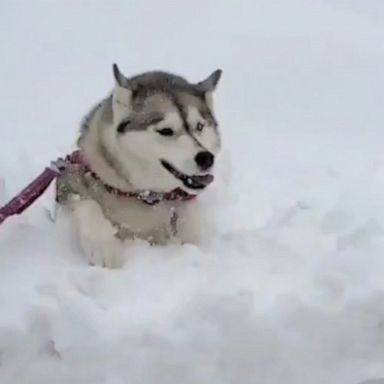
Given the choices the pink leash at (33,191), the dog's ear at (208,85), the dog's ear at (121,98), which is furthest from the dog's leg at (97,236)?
the dog's ear at (208,85)

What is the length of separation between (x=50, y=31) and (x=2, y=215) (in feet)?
6.77

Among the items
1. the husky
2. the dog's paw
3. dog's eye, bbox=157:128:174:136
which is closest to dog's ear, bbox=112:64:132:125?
the husky

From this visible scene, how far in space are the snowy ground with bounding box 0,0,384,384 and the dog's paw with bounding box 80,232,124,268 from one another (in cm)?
3

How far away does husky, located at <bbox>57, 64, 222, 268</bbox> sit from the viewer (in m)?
2.96

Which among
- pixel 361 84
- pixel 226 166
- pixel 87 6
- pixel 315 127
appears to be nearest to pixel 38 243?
pixel 226 166

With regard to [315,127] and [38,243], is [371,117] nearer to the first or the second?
[315,127]

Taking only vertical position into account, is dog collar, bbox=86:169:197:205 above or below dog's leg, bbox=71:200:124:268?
above

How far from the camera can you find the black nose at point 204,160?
2895mm

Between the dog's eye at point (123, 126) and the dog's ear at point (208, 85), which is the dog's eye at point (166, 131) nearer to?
the dog's eye at point (123, 126)

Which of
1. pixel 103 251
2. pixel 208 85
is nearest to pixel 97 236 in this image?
pixel 103 251

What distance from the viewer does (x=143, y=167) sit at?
3.03m

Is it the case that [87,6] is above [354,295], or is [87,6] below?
above

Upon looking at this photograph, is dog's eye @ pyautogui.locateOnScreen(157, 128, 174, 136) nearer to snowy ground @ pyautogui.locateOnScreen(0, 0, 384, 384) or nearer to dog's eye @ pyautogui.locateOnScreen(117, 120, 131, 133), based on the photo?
dog's eye @ pyautogui.locateOnScreen(117, 120, 131, 133)

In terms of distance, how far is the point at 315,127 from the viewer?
164 inches
